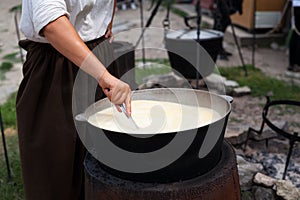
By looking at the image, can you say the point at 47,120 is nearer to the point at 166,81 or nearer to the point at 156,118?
the point at 156,118

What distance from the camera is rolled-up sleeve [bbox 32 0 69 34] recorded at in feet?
4.48

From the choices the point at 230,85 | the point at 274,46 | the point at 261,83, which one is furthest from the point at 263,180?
the point at 274,46

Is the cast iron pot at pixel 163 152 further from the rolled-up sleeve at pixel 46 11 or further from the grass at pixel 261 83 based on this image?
the grass at pixel 261 83

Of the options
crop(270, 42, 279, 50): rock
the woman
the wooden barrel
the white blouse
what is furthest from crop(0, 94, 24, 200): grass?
crop(270, 42, 279, 50): rock

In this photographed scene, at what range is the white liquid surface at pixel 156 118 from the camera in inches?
56.0

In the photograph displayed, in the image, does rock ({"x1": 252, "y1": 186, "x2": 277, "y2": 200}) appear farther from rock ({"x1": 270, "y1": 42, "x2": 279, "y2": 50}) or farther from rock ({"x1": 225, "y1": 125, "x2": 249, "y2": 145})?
rock ({"x1": 270, "y1": 42, "x2": 279, "y2": 50})

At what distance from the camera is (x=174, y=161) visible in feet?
4.26

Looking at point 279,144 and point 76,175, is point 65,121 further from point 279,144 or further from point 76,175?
point 279,144

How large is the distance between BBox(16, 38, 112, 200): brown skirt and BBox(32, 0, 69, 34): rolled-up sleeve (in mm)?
441

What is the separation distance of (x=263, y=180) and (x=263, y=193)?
83mm

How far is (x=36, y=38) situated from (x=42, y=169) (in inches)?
25.0

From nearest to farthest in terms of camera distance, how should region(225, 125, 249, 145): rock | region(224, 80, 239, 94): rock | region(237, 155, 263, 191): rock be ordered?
region(237, 155, 263, 191): rock, region(225, 125, 249, 145): rock, region(224, 80, 239, 94): rock

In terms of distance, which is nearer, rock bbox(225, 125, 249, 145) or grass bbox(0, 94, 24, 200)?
grass bbox(0, 94, 24, 200)

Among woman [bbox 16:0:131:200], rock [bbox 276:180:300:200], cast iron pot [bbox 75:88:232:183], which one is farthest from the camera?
rock [bbox 276:180:300:200]
